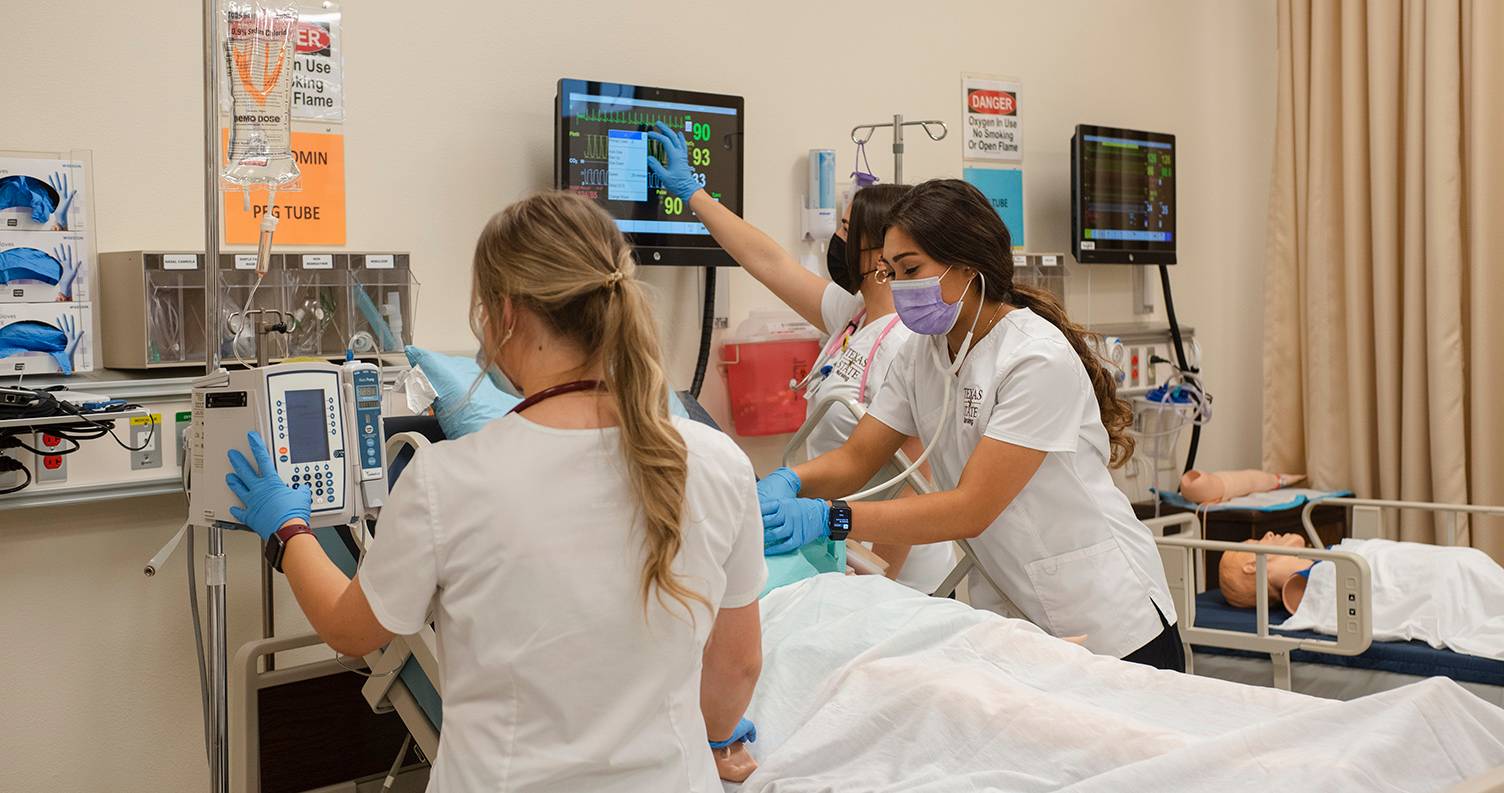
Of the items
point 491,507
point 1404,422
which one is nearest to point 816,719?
point 491,507

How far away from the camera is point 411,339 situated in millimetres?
2742

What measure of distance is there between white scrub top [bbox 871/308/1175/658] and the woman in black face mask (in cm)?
38

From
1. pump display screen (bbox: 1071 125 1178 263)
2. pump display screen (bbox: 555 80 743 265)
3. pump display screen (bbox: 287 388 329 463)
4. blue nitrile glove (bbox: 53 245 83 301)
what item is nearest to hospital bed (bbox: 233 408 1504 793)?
pump display screen (bbox: 287 388 329 463)

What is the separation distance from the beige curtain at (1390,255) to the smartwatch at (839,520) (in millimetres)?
2727

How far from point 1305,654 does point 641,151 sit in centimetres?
193

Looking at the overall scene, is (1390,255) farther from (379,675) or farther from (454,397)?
(379,675)

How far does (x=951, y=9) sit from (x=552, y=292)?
2.93m

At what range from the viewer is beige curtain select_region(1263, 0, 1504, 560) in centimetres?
388

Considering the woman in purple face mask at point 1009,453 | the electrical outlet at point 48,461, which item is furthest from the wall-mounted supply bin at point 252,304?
the woman in purple face mask at point 1009,453

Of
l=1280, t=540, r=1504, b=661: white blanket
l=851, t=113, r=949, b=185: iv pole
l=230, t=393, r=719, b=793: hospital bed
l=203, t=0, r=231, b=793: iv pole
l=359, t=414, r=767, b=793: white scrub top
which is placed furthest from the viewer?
l=851, t=113, r=949, b=185: iv pole

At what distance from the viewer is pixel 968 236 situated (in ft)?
6.95

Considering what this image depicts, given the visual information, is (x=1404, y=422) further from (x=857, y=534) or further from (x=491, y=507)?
(x=491, y=507)

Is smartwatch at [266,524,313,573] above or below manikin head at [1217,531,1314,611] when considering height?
above

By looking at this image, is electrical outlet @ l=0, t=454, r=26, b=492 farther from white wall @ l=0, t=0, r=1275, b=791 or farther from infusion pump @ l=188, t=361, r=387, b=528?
infusion pump @ l=188, t=361, r=387, b=528
